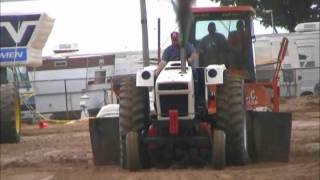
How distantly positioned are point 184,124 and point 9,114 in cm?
806

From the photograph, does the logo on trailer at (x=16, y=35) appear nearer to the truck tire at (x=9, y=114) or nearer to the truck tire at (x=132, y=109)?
the truck tire at (x=9, y=114)

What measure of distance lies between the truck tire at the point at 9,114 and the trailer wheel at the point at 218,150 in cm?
809

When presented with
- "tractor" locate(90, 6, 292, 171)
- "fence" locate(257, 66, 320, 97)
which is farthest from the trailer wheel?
"fence" locate(257, 66, 320, 97)

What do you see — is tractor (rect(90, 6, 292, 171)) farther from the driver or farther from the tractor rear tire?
the driver

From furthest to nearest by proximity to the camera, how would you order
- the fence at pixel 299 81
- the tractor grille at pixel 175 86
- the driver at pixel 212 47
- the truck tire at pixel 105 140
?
the fence at pixel 299 81 < the driver at pixel 212 47 < the truck tire at pixel 105 140 < the tractor grille at pixel 175 86

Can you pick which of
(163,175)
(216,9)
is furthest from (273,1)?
(163,175)

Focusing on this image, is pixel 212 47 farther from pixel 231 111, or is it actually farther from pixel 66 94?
pixel 66 94

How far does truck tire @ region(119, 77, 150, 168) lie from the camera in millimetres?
10297

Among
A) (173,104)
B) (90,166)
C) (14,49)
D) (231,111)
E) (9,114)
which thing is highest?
(14,49)

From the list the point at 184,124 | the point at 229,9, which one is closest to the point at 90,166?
the point at 184,124

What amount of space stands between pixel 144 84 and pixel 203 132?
3.56ft

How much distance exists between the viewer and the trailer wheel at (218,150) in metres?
9.96

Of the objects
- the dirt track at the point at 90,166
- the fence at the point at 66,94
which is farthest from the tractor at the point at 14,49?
the fence at the point at 66,94

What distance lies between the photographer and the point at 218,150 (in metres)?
9.97
